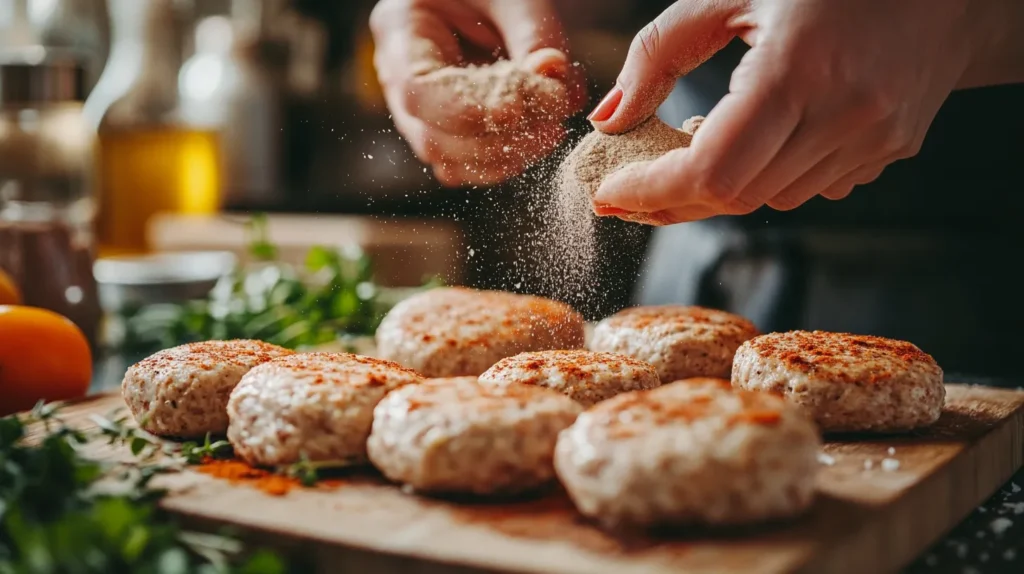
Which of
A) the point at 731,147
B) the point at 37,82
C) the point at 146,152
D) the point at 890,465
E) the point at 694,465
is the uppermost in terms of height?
the point at 37,82

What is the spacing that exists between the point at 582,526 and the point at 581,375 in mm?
488

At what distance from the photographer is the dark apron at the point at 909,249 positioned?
3.02 meters

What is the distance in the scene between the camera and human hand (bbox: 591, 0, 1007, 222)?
1.55 m

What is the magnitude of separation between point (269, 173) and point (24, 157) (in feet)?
8.39

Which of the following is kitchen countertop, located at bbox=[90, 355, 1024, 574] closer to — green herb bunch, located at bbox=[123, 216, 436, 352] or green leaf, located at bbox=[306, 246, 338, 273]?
green herb bunch, located at bbox=[123, 216, 436, 352]

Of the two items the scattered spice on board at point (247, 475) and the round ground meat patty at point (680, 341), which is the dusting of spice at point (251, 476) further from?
the round ground meat patty at point (680, 341)

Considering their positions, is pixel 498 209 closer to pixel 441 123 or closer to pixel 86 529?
pixel 441 123

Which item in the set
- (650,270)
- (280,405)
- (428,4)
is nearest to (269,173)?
(650,270)

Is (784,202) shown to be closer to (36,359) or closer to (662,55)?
(662,55)

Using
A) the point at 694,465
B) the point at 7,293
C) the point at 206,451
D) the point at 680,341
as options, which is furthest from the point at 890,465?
the point at 7,293

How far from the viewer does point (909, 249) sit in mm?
3156

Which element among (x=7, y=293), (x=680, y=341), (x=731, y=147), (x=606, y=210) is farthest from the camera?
(x=7, y=293)

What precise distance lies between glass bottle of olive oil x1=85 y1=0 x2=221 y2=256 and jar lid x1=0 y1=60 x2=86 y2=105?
1.85 metres

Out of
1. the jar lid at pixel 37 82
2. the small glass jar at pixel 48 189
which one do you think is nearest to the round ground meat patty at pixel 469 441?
the small glass jar at pixel 48 189
